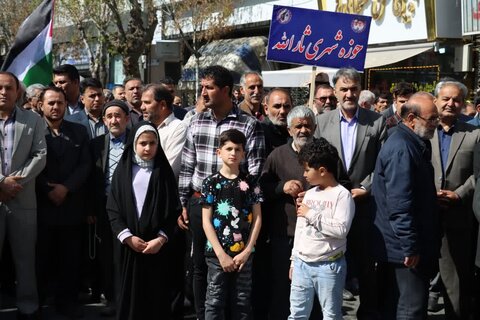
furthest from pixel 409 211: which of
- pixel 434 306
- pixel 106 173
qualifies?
pixel 106 173

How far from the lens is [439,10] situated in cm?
1638

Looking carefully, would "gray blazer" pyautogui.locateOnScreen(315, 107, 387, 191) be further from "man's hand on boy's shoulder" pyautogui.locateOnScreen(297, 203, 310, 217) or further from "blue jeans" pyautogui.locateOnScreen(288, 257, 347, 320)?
"blue jeans" pyautogui.locateOnScreen(288, 257, 347, 320)

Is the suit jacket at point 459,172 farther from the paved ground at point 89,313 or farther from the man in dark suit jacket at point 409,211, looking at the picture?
the paved ground at point 89,313

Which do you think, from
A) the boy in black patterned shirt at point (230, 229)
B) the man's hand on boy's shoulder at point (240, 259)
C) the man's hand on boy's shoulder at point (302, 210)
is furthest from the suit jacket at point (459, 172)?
the man's hand on boy's shoulder at point (240, 259)

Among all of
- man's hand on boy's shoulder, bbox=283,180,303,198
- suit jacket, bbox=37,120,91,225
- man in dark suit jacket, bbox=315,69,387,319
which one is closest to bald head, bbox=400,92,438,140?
man in dark suit jacket, bbox=315,69,387,319

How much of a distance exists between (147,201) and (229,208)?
2.37 ft

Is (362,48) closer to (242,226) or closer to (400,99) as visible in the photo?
(400,99)

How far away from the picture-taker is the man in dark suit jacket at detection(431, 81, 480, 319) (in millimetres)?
6035

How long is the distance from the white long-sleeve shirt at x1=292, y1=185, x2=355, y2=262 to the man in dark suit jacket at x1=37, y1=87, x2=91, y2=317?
2429 mm

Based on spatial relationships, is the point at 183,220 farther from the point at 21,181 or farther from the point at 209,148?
the point at 21,181

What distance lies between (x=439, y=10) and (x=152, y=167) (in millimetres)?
12384

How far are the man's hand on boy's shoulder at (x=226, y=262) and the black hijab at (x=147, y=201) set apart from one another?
61cm

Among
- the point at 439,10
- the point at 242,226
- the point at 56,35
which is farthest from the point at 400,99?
the point at 56,35

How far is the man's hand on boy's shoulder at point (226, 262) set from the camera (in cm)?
540
